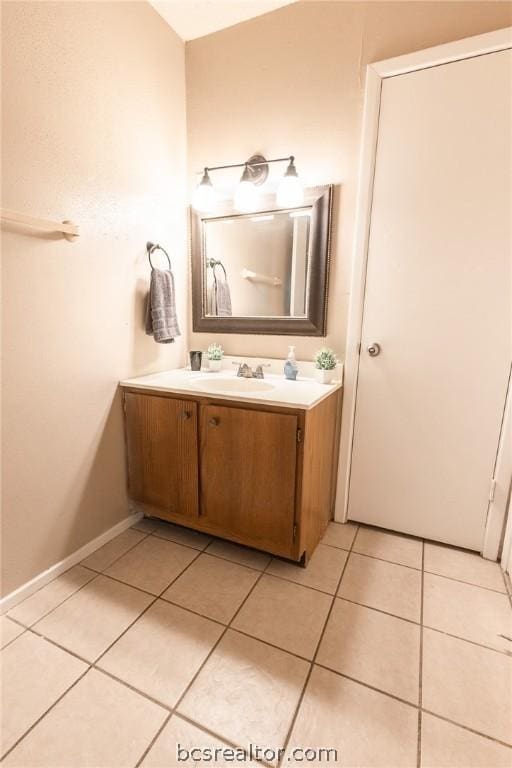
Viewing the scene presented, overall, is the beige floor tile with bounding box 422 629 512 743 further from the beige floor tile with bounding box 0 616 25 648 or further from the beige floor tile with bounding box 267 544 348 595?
the beige floor tile with bounding box 0 616 25 648

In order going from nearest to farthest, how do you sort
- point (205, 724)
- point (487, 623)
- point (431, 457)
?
point (205, 724), point (487, 623), point (431, 457)

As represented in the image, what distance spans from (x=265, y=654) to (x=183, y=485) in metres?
0.73

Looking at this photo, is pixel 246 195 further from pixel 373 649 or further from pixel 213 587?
pixel 373 649

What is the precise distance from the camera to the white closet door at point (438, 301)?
1408mm

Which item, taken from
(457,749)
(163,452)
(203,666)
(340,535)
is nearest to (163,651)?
(203,666)

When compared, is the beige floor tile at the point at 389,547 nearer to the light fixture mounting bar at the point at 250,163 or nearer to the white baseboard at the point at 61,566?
the white baseboard at the point at 61,566

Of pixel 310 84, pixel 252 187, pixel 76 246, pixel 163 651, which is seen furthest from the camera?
pixel 252 187

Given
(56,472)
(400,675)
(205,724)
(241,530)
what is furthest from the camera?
(241,530)

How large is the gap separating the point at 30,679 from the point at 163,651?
1.26 feet

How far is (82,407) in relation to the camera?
59.2 inches

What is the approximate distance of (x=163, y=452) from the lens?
1.64 meters

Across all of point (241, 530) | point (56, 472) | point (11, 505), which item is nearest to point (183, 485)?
point (241, 530)

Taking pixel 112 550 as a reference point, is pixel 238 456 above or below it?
above

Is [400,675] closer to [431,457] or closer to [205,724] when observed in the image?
[205,724]
